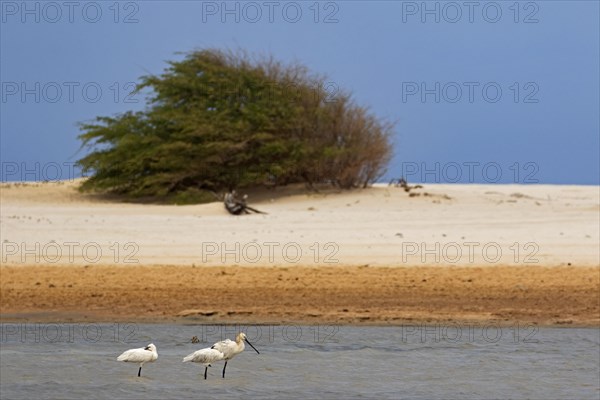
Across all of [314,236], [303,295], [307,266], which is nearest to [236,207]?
[314,236]

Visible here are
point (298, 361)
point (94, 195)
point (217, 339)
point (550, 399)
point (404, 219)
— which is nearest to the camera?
point (550, 399)

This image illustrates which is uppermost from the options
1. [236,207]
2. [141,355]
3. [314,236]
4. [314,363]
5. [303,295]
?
[236,207]

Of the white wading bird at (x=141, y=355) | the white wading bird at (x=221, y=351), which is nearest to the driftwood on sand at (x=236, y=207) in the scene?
the white wading bird at (x=141, y=355)

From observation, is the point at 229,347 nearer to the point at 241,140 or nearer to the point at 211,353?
the point at 211,353

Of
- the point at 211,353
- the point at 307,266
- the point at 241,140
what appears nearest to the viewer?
the point at 211,353

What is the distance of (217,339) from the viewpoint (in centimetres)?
1180

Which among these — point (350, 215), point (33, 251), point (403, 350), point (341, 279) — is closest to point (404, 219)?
point (350, 215)

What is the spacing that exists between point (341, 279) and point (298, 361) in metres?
3.77

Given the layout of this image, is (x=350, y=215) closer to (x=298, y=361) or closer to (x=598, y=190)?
(x=298, y=361)

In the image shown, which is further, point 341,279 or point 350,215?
point 350,215

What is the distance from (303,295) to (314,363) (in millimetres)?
2937

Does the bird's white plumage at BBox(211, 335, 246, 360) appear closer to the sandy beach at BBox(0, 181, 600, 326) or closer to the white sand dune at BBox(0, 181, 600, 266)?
the sandy beach at BBox(0, 181, 600, 326)

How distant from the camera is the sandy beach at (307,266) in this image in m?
13.2

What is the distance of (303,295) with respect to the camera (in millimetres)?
13883
